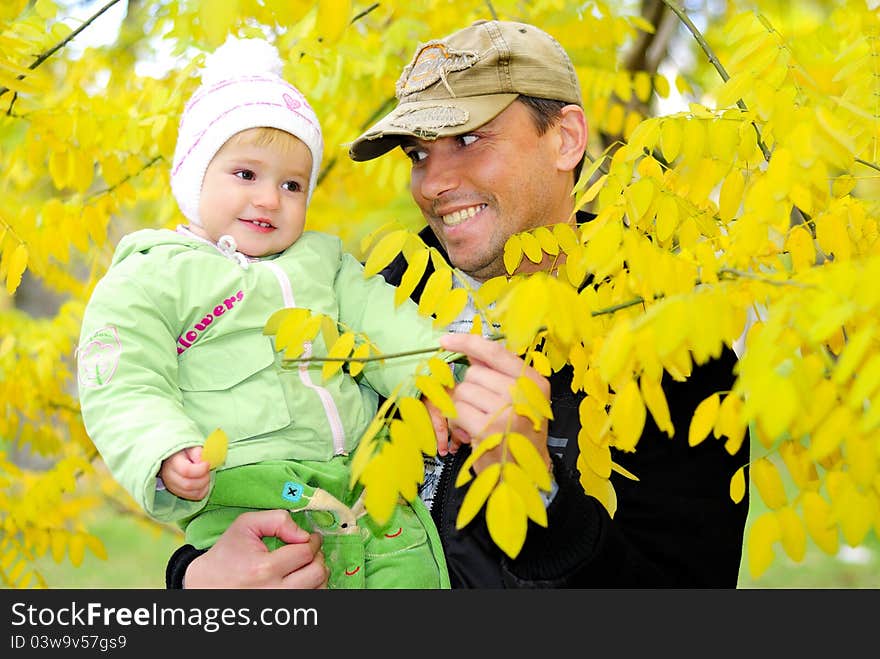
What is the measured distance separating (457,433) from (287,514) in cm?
49

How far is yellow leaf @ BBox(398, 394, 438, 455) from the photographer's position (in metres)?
1.62

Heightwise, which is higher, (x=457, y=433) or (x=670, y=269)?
(x=670, y=269)

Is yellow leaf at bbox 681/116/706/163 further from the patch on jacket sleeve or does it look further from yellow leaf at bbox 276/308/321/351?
the patch on jacket sleeve

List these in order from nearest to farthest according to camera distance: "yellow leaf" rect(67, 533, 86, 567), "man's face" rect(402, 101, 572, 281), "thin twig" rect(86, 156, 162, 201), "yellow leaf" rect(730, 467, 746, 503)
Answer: "yellow leaf" rect(730, 467, 746, 503) → "man's face" rect(402, 101, 572, 281) → "thin twig" rect(86, 156, 162, 201) → "yellow leaf" rect(67, 533, 86, 567)

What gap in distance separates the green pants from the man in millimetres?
76

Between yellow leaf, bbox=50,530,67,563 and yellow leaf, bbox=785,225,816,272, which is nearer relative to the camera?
yellow leaf, bbox=785,225,816,272

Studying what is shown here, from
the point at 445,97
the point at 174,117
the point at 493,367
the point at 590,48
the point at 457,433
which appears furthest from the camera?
the point at 590,48

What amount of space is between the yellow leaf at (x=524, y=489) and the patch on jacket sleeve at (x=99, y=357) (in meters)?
1.10

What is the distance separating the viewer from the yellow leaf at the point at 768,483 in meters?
1.59

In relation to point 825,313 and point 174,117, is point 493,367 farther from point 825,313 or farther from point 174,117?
point 174,117

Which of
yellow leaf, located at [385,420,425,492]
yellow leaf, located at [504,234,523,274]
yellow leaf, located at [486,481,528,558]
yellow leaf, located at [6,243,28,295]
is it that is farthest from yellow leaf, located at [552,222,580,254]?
yellow leaf, located at [6,243,28,295]

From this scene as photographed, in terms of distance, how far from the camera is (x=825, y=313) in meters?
1.27
